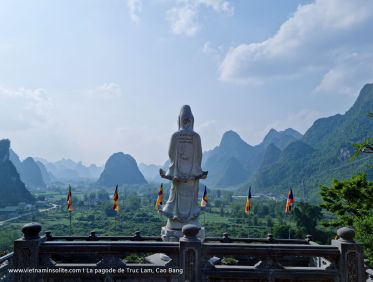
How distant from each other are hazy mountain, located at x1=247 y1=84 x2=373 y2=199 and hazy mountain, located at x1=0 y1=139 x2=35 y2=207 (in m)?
86.9

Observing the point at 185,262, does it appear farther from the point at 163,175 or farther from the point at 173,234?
the point at 163,175

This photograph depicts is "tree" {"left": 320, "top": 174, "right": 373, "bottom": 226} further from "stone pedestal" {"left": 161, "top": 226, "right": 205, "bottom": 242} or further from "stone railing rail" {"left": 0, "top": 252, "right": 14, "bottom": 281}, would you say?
"stone railing rail" {"left": 0, "top": 252, "right": 14, "bottom": 281}

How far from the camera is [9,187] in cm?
11331

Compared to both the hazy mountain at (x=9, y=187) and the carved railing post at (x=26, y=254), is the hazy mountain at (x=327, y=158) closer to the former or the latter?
the carved railing post at (x=26, y=254)

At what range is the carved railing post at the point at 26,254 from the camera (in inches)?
255

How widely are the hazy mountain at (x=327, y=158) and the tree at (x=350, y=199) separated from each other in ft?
202

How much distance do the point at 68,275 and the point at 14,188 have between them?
122 metres

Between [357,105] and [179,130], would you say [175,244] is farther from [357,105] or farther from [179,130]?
[357,105]

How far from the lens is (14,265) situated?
6.44m

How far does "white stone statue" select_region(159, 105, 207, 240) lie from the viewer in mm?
10250

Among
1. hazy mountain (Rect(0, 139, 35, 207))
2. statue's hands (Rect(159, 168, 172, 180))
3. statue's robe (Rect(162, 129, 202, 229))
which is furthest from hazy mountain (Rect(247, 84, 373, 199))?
hazy mountain (Rect(0, 139, 35, 207))

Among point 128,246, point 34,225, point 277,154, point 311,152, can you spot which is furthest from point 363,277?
point 277,154

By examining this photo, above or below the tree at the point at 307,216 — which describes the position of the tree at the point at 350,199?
above

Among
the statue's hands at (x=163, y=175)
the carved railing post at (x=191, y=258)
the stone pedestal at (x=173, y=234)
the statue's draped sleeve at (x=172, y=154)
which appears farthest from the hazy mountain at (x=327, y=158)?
the carved railing post at (x=191, y=258)
